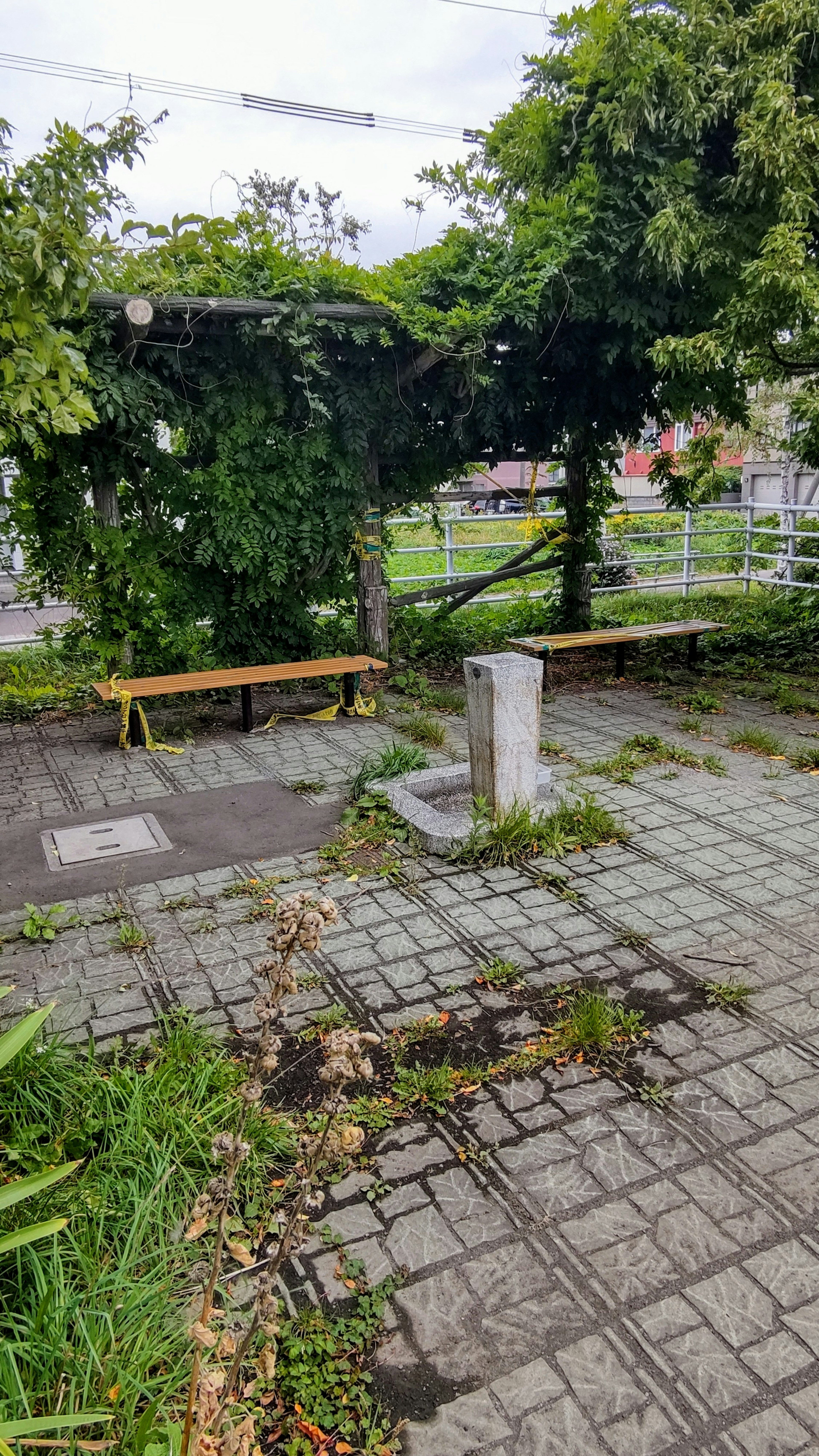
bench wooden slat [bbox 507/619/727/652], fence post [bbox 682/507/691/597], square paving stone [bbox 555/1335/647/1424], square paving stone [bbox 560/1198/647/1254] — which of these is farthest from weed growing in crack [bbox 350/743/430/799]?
fence post [bbox 682/507/691/597]

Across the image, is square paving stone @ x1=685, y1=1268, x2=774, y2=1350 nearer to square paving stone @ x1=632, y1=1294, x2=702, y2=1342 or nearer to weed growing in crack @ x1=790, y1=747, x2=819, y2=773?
square paving stone @ x1=632, y1=1294, x2=702, y2=1342

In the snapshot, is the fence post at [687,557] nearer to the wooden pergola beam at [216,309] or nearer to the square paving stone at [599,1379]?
the wooden pergola beam at [216,309]

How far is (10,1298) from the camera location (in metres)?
2.22

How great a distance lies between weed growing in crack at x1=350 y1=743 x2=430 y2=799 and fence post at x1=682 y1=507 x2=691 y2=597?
749 cm

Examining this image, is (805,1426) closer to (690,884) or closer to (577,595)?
(690,884)

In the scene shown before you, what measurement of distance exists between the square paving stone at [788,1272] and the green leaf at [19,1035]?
6.15ft

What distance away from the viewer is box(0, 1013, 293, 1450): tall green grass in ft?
6.57

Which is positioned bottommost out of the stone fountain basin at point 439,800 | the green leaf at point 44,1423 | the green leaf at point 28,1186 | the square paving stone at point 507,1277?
the square paving stone at point 507,1277

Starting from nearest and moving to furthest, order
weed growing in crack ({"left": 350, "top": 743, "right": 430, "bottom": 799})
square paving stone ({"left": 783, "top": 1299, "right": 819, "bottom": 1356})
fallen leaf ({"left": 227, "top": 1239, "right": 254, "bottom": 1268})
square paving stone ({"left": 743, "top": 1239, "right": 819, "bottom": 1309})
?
fallen leaf ({"left": 227, "top": 1239, "right": 254, "bottom": 1268})
square paving stone ({"left": 783, "top": 1299, "right": 819, "bottom": 1356})
square paving stone ({"left": 743, "top": 1239, "right": 819, "bottom": 1309})
weed growing in crack ({"left": 350, "top": 743, "right": 430, "bottom": 799})

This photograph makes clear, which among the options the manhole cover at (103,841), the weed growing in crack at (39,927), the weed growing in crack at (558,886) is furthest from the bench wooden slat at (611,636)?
the weed growing in crack at (39,927)

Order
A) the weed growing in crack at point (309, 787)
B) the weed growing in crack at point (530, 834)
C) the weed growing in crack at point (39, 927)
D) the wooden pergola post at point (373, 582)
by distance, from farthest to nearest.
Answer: the wooden pergola post at point (373, 582) < the weed growing in crack at point (309, 787) < the weed growing in crack at point (530, 834) < the weed growing in crack at point (39, 927)

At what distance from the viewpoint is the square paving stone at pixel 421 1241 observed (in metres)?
2.48

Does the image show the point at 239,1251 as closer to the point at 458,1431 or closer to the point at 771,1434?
the point at 458,1431

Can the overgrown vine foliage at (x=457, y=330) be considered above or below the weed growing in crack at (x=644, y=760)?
above
